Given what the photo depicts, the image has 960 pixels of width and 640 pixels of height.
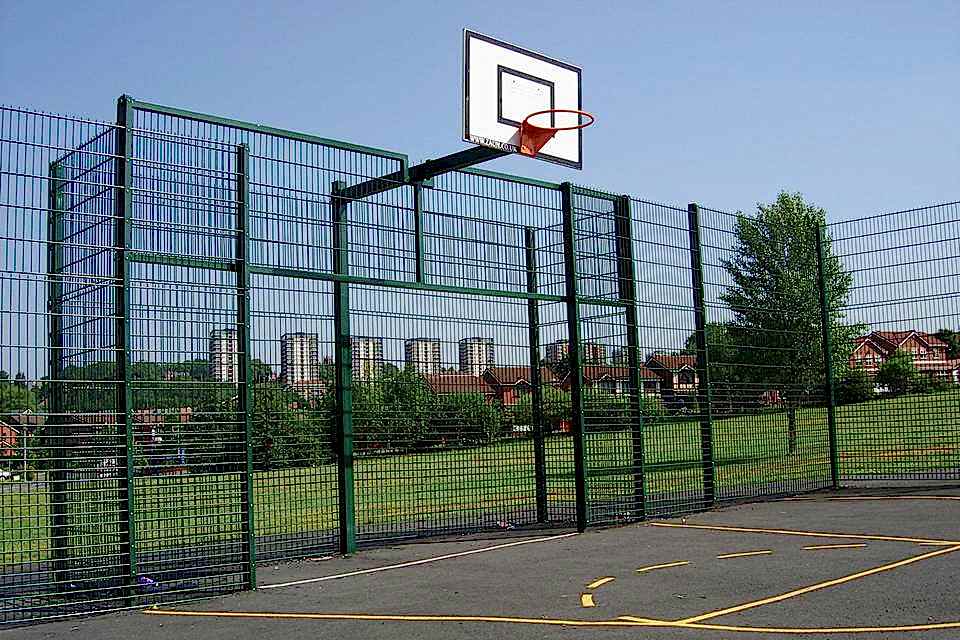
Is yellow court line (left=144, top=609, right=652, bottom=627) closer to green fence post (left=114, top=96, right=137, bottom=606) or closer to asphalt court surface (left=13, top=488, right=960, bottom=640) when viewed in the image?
asphalt court surface (left=13, top=488, right=960, bottom=640)

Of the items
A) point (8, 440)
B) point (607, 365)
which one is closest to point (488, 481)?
point (607, 365)

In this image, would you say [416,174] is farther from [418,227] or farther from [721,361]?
[721,361]

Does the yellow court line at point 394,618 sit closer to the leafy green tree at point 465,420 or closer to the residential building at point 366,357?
the residential building at point 366,357

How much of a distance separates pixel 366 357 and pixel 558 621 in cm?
516

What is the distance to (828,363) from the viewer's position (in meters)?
17.4

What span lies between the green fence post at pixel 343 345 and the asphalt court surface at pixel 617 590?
0.46 meters

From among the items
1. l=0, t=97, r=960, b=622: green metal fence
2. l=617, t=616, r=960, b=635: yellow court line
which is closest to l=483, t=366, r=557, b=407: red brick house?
l=0, t=97, r=960, b=622: green metal fence

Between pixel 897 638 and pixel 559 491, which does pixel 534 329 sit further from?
pixel 897 638

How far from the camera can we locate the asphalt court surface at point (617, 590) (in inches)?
293

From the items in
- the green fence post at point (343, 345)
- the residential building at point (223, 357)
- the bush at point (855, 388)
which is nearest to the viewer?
→ the residential building at point (223, 357)

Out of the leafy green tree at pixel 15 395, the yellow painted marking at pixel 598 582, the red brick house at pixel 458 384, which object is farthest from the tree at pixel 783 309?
the leafy green tree at pixel 15 395

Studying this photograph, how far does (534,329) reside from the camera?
1399 cm

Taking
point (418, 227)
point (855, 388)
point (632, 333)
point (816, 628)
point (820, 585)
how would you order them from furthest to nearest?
point (855, 388) < point (632, 333) < point (418, 227) < point (820, 585) < point (816, 628)

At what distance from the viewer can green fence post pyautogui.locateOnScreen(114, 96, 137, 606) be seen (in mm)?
8812
